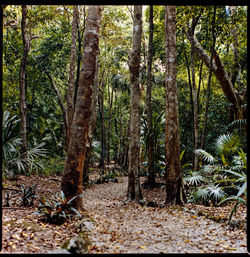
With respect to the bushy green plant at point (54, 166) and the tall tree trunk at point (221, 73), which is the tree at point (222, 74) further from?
the bushy green plant at point (54, 166)

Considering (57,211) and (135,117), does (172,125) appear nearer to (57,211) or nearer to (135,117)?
(135,117)

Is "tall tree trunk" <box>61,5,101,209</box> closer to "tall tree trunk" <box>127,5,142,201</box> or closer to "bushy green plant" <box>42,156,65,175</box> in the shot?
"tall tree trunk" <box>127,5,142,201</box>

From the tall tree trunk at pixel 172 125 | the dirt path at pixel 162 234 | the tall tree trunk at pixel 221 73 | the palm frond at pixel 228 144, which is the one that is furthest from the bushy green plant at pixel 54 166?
the tall tree trunk at pixel 221 73

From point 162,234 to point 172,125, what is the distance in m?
3.30

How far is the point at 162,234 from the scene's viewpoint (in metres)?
4.65

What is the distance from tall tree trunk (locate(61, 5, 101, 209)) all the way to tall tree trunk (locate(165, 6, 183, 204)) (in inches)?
112

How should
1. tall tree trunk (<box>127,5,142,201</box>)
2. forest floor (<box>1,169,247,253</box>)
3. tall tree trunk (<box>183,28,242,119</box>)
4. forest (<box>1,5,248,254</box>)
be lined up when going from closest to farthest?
forest floor (<box>1,169,247,253</box>) → forest (<box>1,5,248,254</box>) → tall tree trunk (<box>127,5,142,201</box>) → tall tree trunk (<box>183,28,242,119</box>)

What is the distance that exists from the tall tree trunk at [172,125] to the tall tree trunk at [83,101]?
2837 mm

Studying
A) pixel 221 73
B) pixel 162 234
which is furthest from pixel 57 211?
pixel 221 73

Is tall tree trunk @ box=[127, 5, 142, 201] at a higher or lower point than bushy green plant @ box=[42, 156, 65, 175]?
higher

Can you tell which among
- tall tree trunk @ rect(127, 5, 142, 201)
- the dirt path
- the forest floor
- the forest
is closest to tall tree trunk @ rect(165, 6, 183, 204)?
the forest

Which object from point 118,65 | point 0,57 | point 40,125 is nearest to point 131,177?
point 0,57

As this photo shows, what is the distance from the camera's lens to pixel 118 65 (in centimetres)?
2009

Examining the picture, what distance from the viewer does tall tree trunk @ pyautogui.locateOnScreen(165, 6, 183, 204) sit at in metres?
6.93
